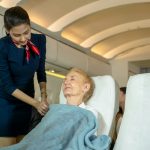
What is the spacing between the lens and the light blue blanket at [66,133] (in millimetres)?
1514

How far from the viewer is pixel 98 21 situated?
3896 mm

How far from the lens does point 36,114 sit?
2.01 metres

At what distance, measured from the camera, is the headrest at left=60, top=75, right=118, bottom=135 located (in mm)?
1896

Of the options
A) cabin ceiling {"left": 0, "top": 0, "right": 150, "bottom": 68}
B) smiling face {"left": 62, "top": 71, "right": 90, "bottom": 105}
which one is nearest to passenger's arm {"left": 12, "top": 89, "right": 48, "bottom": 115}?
smiling face {"left": 62, "top": 71, "right": 90, "bottom": 105}

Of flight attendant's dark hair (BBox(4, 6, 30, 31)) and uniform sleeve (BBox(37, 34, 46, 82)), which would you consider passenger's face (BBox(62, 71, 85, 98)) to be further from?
flight attendant's dark hair (BBox(4, 6, 30, 31))

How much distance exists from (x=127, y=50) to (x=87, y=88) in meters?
2.86

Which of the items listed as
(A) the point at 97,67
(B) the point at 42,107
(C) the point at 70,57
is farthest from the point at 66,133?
(A) the point at 97,67

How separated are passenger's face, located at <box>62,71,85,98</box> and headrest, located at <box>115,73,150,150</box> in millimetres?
410

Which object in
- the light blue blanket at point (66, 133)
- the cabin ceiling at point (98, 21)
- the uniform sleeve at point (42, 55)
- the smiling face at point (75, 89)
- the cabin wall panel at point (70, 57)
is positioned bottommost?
the light blue blanket at point (66, 133)

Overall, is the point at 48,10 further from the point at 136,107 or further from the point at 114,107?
the point at 136,107

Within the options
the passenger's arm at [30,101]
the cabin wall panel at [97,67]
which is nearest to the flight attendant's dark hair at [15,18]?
the passenger's arm at [30,101]

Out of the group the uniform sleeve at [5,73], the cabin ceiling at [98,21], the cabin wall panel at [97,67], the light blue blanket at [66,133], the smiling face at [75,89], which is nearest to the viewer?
the light blue blanket at [66,133]

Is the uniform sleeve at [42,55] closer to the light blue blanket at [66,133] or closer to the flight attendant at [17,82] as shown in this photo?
the flight attendant at [17,82]

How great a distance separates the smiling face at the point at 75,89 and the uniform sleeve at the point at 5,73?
362mm
